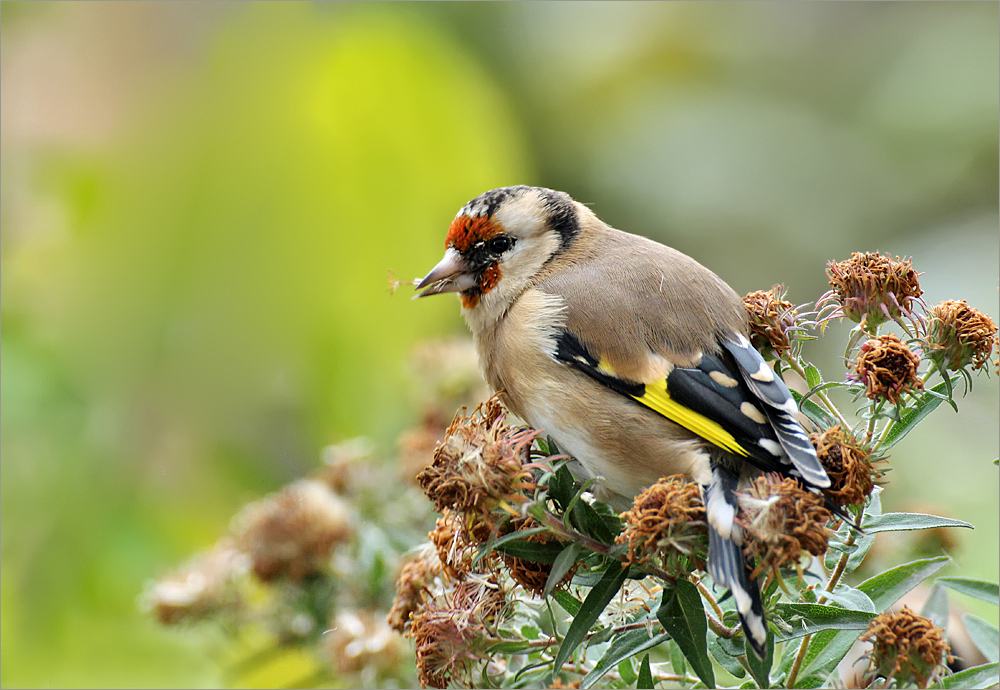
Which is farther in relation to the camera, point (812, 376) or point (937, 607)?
point (937, 607)

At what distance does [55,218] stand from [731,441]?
6.85ft

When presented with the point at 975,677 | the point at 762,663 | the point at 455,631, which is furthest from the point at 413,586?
the point at 975,677

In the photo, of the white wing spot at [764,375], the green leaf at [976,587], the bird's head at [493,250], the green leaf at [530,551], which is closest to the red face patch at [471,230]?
the bird's head at [493,250]

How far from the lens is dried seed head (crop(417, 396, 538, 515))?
108cm

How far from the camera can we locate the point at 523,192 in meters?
1.67

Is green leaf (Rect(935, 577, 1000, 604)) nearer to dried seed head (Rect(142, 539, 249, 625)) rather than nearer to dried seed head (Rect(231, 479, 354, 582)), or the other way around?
dried seed head (Rect(231, 479, 354, 582))

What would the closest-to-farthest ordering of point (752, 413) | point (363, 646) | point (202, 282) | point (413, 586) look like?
point (752, 413), point (413, 586), point (363, 646), point (202, 282)

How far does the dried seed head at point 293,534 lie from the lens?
184cm

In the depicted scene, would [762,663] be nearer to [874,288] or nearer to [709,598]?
[709,598]

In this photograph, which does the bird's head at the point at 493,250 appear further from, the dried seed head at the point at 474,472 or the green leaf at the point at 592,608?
the green leaf at the point at 592,608

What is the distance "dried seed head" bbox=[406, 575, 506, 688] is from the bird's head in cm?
57

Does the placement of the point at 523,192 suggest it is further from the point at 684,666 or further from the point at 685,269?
the point at 684,666

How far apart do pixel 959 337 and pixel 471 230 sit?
0.82 meters

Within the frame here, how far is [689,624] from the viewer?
1.04 metres
